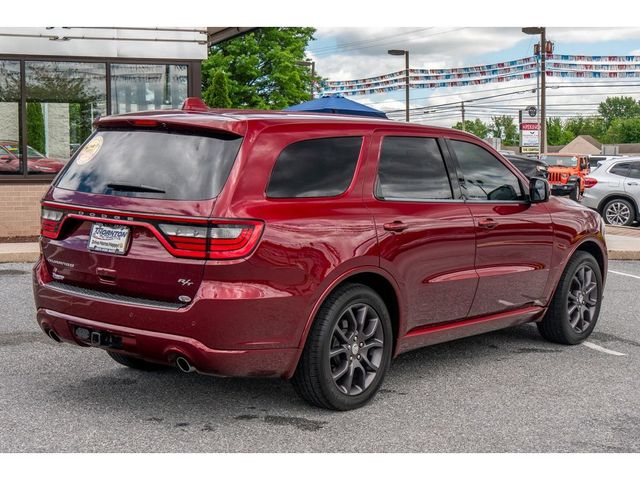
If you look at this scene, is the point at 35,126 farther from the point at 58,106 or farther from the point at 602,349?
the point at 602,349

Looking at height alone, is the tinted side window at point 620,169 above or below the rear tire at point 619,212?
→ above

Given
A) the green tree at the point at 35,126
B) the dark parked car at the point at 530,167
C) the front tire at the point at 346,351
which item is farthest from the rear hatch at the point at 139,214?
the dark parked car at the point at 530,167

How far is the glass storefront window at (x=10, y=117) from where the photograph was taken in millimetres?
15562

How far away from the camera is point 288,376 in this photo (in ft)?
16.6

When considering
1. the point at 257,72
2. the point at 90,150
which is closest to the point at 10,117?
the point at 90,150

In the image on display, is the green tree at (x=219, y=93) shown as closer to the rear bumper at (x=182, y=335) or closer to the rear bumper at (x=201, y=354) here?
the rear bumper at (x=182, y=335)

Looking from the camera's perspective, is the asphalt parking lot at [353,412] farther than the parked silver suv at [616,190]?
No

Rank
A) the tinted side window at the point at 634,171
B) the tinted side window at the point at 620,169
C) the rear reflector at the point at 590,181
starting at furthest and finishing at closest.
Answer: the rear reflector at the point at 590,181, the tinted side window at the point at 620,169, the tinted side window at the point at 634,171

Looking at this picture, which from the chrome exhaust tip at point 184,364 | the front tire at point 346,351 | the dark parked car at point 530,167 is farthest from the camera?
the dark parked car at point 530,167

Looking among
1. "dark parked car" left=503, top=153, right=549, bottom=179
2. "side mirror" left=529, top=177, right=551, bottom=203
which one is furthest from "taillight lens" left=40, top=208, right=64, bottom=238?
"dark parked car" left=503, top=153, right=549, bottom=179

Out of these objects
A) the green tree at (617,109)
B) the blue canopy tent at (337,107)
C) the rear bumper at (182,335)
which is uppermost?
the green tree at (617,109)

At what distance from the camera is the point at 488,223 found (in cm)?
628

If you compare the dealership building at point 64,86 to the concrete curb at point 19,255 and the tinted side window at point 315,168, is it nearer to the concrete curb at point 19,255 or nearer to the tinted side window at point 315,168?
the concrete curb at point 19,255

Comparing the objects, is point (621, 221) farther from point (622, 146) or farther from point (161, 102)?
point (622, 146)
